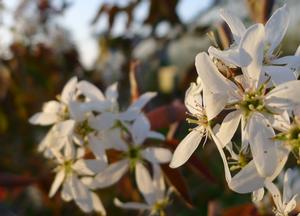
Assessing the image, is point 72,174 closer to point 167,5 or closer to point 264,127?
point 264,127

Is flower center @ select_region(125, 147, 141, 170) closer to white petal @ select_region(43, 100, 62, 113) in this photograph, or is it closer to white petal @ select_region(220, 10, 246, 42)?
white petal @ select_region(43, 100, 62, 113)

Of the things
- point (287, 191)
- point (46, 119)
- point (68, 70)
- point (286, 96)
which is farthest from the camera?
point (68, 70)

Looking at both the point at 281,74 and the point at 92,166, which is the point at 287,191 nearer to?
the point at 281,74

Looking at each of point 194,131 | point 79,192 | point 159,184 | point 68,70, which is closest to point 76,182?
point 79,192

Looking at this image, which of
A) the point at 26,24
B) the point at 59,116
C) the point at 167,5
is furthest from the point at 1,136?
the point at 59,116

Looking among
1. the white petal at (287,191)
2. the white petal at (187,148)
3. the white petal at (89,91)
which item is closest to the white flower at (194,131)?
the white petal at (187,148)

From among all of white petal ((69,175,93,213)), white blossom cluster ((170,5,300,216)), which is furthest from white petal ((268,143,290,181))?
white petal ((69,175,93,213))
